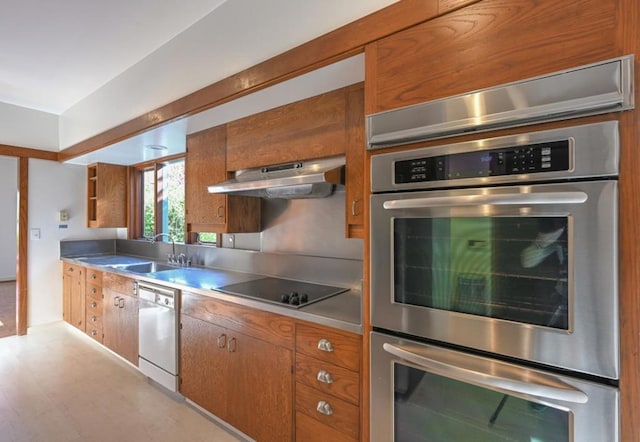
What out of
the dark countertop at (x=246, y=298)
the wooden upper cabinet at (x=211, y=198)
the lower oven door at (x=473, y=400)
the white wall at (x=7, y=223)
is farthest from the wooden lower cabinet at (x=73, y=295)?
the white wall at (x=7, y=223)

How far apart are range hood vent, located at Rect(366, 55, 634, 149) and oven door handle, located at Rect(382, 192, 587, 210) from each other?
0.74 feet

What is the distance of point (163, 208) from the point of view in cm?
385

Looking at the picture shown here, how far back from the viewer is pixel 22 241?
3.71 meters

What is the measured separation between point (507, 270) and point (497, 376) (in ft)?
1.08

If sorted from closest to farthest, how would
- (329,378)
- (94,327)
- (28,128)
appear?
1. (329,378)
2. (94,327)
3. (28,128)

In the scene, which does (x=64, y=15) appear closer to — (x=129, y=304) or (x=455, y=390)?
(x=129, y=304)

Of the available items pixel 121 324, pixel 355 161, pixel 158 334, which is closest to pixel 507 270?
pixel 355 161

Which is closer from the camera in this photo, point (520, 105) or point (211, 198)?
point (520, 105)

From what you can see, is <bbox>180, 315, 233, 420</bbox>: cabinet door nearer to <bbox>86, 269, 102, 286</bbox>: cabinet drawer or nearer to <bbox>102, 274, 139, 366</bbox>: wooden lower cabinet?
<bbox>102, 274, 139, 366</bbox>: wooden lower cabinet

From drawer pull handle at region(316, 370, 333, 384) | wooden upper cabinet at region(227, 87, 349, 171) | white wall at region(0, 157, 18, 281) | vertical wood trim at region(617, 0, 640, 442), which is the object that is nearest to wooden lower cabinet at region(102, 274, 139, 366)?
wooden upper cabinet at region(227, 87, 349, 171)

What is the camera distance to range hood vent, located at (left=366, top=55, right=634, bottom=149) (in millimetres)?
832

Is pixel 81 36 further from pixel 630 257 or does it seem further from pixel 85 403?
pixel 630 257

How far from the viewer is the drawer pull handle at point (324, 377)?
4.87ft

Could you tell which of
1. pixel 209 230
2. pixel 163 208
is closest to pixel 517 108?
pixel 209 230
